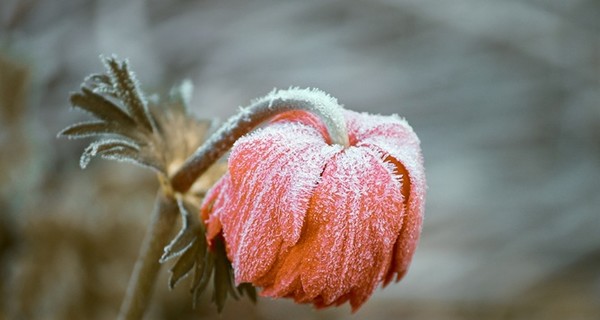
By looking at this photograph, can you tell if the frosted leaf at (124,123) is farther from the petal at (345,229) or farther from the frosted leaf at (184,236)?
the petal at (345,229)

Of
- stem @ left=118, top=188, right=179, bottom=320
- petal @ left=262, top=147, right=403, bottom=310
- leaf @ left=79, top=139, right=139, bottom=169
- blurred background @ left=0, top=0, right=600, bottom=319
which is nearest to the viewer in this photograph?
petal @ left=262, top=147, right=403, bottom=310

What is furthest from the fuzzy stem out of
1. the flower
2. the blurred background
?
the blurred background

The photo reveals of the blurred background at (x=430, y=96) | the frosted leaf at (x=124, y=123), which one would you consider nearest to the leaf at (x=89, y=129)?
the frosted leaf at (x=124, y=123)

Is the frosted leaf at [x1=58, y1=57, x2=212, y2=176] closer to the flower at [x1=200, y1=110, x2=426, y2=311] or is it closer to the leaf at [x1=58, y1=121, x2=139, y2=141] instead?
the leaf at [x1=58, y1=121, x2=139, y2=141]

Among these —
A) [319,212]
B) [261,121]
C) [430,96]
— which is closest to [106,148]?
[261,121]

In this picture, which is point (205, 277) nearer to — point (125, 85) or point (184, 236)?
point (184, 236)

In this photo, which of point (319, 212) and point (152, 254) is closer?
point (319, 212)
